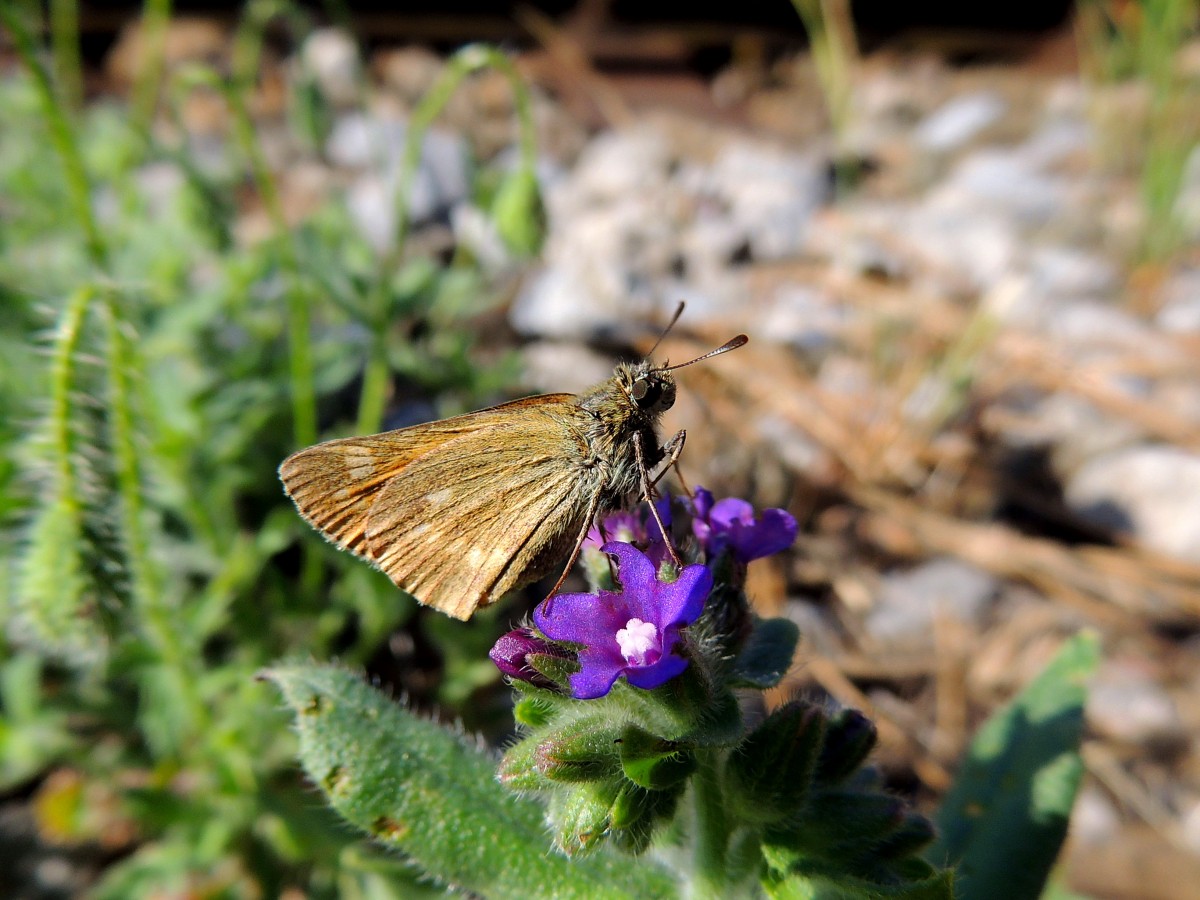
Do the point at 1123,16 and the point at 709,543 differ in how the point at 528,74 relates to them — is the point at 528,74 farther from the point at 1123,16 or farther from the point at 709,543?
the point at 709,543

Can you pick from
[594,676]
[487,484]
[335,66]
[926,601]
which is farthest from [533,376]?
[335,66]

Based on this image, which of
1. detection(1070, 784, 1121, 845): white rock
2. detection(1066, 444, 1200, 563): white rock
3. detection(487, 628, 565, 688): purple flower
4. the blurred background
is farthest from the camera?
detection(1066, 444, 1200, 563): white rock

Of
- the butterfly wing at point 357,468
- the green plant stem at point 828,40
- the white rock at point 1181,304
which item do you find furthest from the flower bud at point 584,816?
the green plant stem at point 828,40

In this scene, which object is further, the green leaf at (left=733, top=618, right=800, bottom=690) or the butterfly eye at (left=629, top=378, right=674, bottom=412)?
the butterfly eye at (left=629, top=378, right=674, bottom=412)

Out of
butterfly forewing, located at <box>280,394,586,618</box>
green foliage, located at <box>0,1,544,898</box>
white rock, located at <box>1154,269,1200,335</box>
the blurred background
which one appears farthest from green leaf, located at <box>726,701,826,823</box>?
white rock, located at <box>1154,269,1200,335</box>

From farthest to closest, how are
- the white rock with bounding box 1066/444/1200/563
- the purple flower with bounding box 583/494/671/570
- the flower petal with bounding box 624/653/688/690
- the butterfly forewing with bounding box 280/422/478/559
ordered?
1. the white rock with bounding box 1066/444/1200/563
2. the butterfly forewing with bounding box 280/422/478/559
3. the purple flower with bounding box 583/494/671/570
4. the flower petal with bounding box 624/653/688/690

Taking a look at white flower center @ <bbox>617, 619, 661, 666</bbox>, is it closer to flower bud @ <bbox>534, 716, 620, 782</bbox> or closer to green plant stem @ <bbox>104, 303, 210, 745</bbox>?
flower bud @ <bbox>534, 716, 620, 782</bbox>

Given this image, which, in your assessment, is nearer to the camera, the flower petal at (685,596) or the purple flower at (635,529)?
the flower petal at (685,596)

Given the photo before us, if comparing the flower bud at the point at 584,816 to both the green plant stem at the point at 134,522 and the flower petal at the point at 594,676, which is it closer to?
the flower petal at the point at 594,676

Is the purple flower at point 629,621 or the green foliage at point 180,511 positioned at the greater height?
the purple flower at point 629,621
